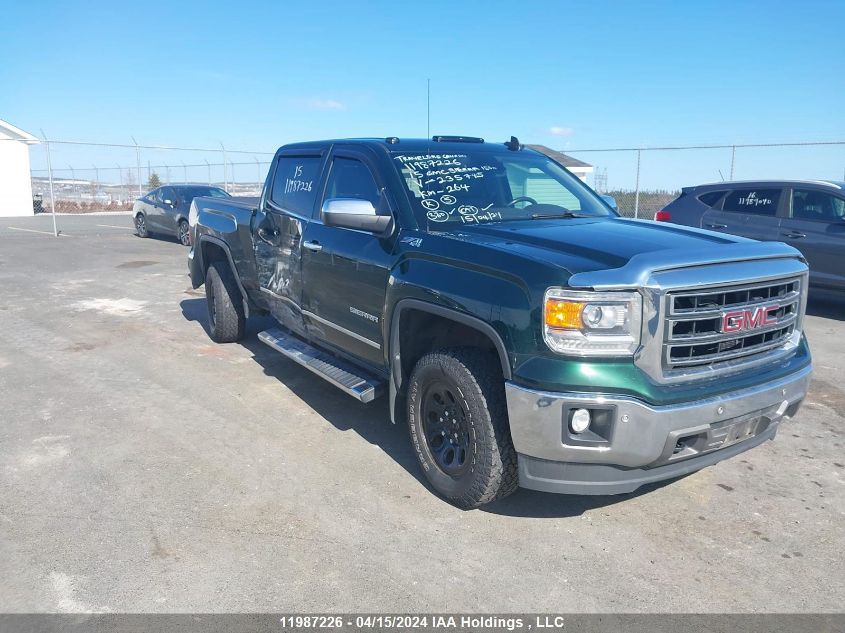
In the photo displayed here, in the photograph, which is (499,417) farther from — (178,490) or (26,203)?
(26,203)

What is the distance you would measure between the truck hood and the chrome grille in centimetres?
28

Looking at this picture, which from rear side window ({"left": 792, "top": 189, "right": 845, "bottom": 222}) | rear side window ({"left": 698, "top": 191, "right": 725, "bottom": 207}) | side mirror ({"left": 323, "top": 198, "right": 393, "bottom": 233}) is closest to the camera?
side mirror ({"left": 323, "top": 198, "right": 393, "bottom": 233})

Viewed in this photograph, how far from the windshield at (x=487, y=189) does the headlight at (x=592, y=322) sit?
1234mm

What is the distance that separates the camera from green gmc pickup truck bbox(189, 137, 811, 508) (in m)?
2.95

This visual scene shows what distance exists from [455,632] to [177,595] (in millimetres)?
1213

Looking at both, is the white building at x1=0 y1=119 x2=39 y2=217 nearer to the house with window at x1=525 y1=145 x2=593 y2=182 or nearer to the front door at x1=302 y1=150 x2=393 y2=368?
the house with window at x1=525 y1=145 x2=593 y2=182

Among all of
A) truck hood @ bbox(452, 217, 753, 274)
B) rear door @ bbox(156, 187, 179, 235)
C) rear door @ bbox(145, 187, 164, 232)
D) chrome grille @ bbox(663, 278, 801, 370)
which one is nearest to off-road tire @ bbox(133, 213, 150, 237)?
rear door @ bbox(145, 187, 164, 232)

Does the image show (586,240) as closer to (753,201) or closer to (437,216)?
(437,216)

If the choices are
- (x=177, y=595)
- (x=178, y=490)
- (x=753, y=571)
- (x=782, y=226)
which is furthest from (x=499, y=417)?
(x=782, y=226)

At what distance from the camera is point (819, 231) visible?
8578 millimetres

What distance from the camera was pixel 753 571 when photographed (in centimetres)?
311

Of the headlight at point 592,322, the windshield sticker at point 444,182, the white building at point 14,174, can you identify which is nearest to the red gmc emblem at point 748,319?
the headlight at point 592,322

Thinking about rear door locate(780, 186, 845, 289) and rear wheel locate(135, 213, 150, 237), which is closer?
rear door locate(780, 186, 845, 289)

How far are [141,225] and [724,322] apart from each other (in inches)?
714
